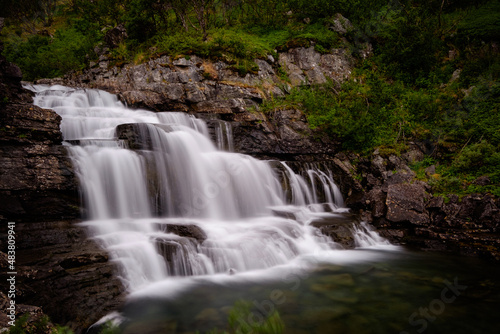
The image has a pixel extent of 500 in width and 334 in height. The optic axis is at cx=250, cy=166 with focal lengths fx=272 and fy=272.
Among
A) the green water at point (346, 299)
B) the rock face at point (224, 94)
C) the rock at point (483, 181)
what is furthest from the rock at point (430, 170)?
the green water at point (346, 299)

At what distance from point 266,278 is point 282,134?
812 cm

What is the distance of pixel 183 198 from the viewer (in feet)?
29.3

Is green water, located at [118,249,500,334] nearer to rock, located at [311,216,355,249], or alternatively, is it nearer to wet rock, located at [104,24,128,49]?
rock, located at [311,216,355,249]

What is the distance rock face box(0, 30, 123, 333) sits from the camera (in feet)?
14.3

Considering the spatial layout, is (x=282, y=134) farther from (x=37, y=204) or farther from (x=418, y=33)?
(x=418, y=33)

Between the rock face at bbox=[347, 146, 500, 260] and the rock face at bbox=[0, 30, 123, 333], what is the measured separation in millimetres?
8352

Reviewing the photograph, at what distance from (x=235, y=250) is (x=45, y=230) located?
4291 mm

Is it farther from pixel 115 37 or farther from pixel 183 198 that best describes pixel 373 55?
pixel 115 37

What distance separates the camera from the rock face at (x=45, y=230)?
4359 millimetres

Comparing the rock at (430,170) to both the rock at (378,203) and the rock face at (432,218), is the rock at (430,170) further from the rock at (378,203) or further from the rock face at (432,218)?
the rock at (378,203)

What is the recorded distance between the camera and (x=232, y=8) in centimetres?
2344

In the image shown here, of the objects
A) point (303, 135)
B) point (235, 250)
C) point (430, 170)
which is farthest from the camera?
point (303, 135)

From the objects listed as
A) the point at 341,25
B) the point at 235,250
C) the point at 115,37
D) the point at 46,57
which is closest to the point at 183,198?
the point at 235,250

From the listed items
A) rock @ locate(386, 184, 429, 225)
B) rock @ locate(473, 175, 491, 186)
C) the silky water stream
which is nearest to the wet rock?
the silky water stream
